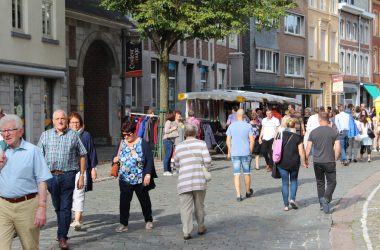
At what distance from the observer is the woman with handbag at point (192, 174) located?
968 centimetres

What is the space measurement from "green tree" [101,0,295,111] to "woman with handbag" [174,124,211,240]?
12743 mm

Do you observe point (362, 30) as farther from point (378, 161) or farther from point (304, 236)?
point (304, 236)

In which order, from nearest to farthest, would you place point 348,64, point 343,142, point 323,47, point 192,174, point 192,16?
point 192,174
point 192,16
point 343,142
point 323,47
point 348,64

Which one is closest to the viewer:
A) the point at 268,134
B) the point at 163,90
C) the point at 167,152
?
the point at 167,152

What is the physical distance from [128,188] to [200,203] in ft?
3.40

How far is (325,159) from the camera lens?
471 inches

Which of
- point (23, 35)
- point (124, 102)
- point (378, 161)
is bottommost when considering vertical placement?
point (378, 161)

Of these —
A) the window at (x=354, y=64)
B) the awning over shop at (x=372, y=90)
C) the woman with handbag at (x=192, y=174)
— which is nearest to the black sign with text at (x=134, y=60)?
the woman with handbag at (x=192, y=174)

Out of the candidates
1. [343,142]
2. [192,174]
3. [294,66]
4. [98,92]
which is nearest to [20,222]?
[192,174]

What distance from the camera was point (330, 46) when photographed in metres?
53.5

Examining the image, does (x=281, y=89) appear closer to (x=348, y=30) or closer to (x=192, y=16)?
(x=348, y=30)

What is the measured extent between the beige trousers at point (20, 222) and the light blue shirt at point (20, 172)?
0.34 feet

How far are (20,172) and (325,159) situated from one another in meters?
6.60

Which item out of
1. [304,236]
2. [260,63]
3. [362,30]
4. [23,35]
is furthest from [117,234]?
[362,30]
